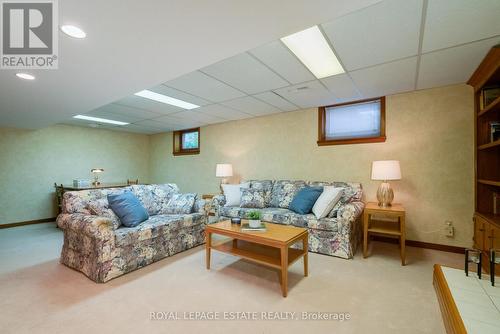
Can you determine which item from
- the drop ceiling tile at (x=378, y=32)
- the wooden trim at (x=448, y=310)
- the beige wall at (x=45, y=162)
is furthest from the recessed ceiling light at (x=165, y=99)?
the wooden trim at (x=448, y=310)

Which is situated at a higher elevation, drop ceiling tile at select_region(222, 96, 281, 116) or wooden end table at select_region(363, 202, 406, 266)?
drop ceiling tile at select_region(222, 96, 281, 116)

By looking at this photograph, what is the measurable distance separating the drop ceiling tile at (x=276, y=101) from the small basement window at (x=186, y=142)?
106 inches

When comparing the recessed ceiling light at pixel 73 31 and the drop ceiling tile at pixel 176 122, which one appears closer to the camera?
the recessed ceiling light at pixel 73 31

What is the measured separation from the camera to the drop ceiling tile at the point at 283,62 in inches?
82.5

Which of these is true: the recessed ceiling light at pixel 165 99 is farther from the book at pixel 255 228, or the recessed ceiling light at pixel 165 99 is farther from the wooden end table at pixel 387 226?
the wooden end table at pixel 387 226

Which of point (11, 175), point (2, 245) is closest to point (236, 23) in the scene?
point (2, 245)

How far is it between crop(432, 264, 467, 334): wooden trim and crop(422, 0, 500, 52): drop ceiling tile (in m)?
1.83

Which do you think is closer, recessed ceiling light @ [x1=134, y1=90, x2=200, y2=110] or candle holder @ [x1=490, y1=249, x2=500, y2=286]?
candle holder @ [x1=490, y1=249, x2=500, y2=286]

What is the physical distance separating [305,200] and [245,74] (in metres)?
2.01

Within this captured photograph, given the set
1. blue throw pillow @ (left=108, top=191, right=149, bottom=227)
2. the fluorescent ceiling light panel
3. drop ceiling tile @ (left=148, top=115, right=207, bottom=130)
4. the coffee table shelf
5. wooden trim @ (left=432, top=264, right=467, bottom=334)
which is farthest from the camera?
drop ceiling tile @ (left=148, top=115, right=207, bottom=130)

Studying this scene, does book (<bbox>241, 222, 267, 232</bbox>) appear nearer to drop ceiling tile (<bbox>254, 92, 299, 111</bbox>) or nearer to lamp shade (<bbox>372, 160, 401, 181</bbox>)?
lamp shade (<bbox>372, 160, 401, 181</bbox>)

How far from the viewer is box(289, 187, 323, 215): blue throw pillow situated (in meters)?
3.35

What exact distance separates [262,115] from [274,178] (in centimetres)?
136

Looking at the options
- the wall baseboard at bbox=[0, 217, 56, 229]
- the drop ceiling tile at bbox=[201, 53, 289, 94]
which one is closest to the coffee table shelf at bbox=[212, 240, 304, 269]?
the drop ceiling tile at bbox=[201, 53, 289, 94]
